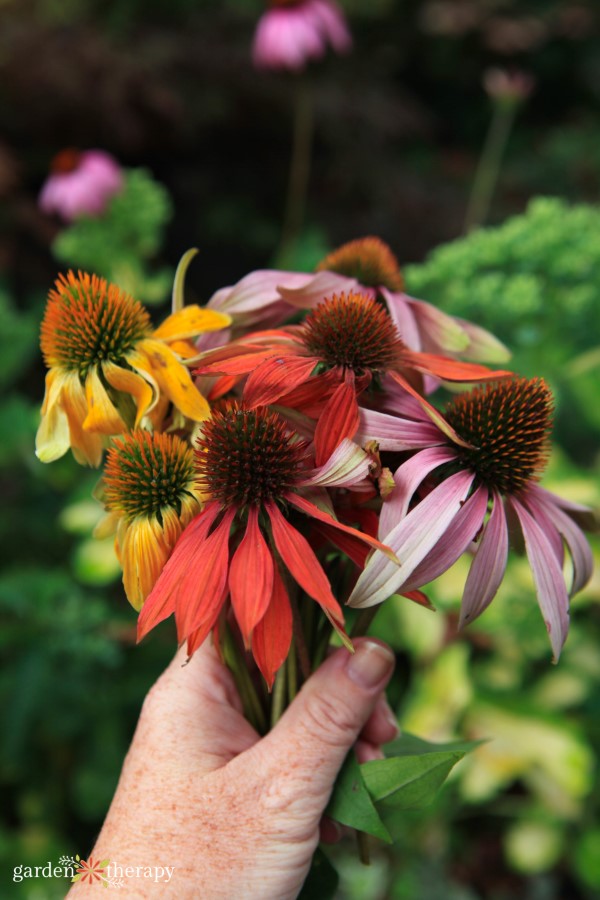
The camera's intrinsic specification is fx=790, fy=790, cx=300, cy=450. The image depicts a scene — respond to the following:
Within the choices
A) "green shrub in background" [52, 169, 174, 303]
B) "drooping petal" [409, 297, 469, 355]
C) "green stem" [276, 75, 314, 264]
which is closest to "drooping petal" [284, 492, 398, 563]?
"drooping petal" [409, 297, 469, 355]

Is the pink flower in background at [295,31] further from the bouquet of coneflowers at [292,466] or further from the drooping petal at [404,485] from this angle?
the drooping petal at [404,485]

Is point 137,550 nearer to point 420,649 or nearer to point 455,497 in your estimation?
point 455,497

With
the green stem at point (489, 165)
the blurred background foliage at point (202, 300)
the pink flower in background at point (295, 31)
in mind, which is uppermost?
the pink flower in background at point (295, 31)

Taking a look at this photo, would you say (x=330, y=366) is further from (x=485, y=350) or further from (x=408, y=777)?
(x=408, y=777)

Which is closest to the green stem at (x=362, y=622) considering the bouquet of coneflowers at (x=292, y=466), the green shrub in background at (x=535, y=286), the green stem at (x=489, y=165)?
the bouquet of coneflowers at (x=292, y=466)

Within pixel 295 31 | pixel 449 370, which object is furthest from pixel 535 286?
pixel 295 31

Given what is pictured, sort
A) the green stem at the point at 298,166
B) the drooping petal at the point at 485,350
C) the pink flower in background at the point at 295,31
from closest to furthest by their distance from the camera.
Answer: the drooping petal at the point at 485,350 < the pink flower in background at the point at 295,31 < the green stem at the point at 298,166
